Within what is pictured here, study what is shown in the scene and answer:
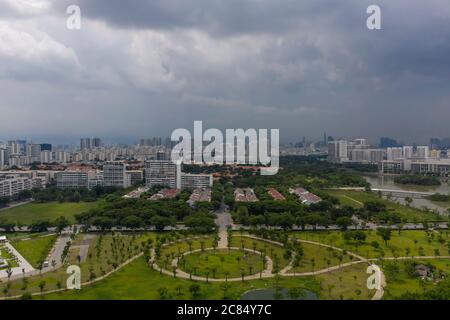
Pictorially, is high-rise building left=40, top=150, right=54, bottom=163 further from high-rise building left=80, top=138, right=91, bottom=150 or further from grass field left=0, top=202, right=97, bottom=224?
grass field left=0, top=202, right=97, bottom=224

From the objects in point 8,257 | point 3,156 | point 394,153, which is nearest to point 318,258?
point 8,257

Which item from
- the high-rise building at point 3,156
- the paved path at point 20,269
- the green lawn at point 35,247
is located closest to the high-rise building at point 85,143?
the high-rise building at point 3,156

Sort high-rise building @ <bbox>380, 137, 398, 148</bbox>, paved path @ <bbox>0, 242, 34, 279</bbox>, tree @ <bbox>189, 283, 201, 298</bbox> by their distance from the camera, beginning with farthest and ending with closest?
high-rise building @ <bbox>380, 137, 398, 148</bbox>, paved path @ <bbox>0, 242, 34, 279</bbox>, tree @ <bbox>189, 283, 201, 298</bbox>

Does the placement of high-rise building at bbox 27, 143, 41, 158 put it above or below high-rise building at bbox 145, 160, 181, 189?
above

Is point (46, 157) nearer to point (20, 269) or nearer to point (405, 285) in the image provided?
point (20, 269)

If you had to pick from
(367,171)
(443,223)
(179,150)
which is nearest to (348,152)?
(367,171)

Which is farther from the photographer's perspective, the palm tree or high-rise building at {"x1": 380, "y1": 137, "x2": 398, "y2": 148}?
high-rise building at {"x1": 380, "y1": 137, "x2": 398, "y2": 148}

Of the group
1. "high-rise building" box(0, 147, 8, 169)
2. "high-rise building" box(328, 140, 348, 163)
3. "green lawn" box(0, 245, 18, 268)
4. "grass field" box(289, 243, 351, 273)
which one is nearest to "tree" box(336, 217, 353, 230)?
"grass field" box(289, 243, 351, 273)
